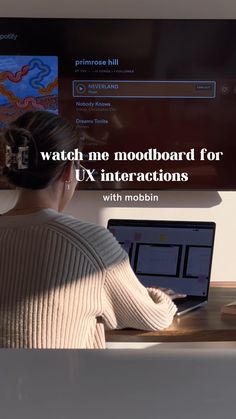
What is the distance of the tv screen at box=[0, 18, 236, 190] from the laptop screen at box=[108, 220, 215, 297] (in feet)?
2.80

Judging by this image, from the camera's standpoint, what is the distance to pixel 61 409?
0.46 metres

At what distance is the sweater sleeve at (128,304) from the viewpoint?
4.84 feet

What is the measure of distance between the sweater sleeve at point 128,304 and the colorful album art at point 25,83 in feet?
5.76

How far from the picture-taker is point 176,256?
93.3 inches

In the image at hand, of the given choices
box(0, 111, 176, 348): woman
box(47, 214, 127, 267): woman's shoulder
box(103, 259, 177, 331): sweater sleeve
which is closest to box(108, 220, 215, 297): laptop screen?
box(103, 259, 177, 331): sweater sleeve

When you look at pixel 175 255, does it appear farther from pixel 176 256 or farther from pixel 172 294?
pixel 172 294

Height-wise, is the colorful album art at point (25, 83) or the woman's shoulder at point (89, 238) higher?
the colorful album art at point (25, 83)

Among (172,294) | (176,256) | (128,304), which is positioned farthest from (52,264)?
(176,256)

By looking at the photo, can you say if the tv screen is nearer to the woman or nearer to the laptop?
the laptop

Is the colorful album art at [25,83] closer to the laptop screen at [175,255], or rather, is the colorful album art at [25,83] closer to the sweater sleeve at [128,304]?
the laptop screen at [175,255]

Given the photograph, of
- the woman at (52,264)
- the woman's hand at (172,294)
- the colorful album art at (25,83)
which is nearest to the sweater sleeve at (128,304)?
the woman at (52,264)

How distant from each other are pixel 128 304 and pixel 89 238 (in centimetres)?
19
